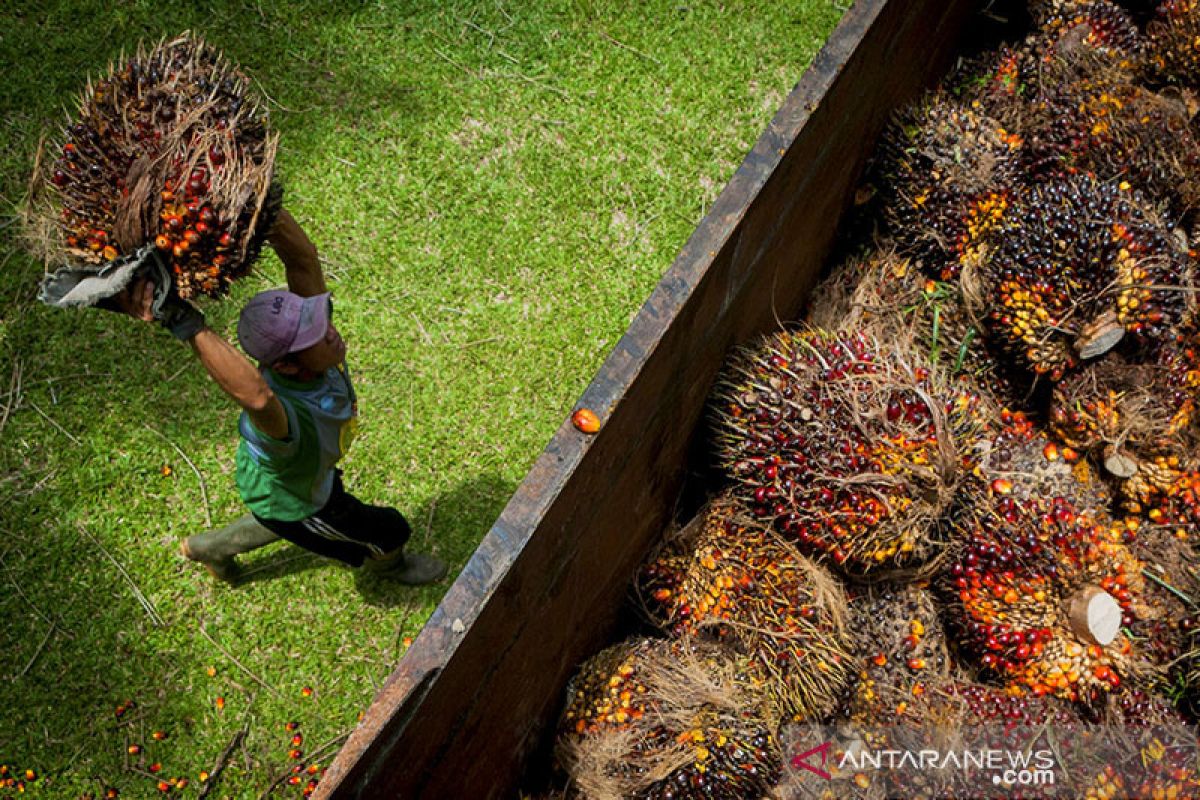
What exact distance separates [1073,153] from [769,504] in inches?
79.1

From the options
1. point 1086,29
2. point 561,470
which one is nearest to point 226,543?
point 561,470

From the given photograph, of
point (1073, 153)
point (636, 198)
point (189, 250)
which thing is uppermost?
point (1073, 153)

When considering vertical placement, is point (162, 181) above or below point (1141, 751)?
above

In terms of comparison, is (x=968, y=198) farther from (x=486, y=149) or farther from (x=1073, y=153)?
(x=486, y=149)

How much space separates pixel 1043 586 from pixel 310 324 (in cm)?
239

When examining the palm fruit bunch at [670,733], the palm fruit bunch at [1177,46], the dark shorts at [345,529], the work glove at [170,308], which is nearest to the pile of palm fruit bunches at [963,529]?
the palm fruit bunch at [670,733]

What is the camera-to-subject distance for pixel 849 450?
9.32 feet

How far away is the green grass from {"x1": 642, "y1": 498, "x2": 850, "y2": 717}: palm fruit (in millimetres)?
1294

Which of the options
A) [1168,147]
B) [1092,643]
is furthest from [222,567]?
[1168,147]

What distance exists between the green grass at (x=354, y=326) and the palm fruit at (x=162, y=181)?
179cm

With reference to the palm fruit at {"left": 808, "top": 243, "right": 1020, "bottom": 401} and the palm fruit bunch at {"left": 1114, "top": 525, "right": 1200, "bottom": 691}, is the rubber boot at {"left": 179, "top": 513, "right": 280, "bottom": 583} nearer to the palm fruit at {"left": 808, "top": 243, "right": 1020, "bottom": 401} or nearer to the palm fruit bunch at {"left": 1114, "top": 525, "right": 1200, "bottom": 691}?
the palm fruit at {"left": 808, "top": 243, "right": 1020, "bottom": 401}

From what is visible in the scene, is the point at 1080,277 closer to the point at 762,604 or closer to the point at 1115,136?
the point at 1115,136

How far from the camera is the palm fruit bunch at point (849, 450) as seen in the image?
284 centimetres

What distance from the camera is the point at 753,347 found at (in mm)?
A: 3305
